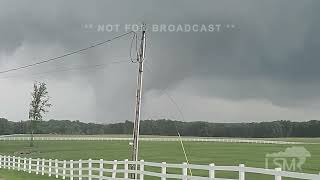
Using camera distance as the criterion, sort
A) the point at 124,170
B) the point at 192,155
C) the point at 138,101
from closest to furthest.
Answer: the point at 124,170 → the point at 138,101 → the point at 192,155

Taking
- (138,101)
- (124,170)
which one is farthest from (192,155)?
(124,170)

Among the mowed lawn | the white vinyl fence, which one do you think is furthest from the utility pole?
the mowed lawn

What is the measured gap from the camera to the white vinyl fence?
513 inches

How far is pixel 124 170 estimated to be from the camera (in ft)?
71.3

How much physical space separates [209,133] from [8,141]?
82464 millimetres

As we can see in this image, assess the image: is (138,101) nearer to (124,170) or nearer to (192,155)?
(124,170)

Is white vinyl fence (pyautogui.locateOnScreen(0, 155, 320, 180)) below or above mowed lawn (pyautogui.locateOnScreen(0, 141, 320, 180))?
above

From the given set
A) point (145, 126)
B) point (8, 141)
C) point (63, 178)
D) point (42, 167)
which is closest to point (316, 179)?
point (63, 178)

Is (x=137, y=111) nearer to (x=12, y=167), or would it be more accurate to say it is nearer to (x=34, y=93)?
(x=12, y=167)

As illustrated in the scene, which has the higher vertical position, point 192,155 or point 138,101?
point 138,101

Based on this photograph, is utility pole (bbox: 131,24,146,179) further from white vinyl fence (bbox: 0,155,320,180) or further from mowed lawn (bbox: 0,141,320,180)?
mowed lawn (bbox: 0,141,320,180)

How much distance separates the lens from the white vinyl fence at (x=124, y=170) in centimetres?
1304

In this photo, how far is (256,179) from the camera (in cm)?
2678

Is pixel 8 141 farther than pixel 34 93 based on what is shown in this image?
Yes
